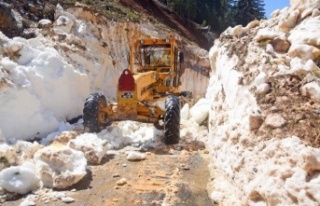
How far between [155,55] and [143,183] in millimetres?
6101

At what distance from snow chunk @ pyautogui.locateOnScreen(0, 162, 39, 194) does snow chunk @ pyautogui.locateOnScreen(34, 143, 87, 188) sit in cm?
18

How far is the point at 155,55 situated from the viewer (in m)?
11.9

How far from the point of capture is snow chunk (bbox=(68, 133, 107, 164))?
7.56m

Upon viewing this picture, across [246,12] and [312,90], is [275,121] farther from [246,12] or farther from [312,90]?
[246,12]

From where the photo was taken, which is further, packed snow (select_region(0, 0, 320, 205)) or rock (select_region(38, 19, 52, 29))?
rock (select_region(38, 19, 52, 29))

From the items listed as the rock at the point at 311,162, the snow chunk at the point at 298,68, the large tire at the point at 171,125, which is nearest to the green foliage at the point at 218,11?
the large tire at the point at 171,125

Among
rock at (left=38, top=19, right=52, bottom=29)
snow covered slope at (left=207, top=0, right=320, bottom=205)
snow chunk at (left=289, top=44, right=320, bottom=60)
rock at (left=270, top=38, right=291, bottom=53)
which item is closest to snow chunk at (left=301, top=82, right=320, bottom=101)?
snow covered slope at (left=207, top=0, right=320, bottom=205)

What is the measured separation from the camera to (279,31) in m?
7.05

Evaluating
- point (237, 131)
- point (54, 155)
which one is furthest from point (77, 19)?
point (237, 131)

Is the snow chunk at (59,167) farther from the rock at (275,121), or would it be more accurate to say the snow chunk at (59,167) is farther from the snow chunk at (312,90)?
the snow chunk at (312,90)

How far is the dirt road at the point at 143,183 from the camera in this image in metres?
5.72

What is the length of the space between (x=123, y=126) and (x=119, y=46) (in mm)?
8978

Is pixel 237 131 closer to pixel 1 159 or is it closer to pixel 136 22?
pixel 1 159

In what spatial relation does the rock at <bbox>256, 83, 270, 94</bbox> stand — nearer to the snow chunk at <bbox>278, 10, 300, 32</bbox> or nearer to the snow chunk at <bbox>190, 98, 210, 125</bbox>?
the snow chunk at <bbox>278, 10, 300, 32</bbox>
